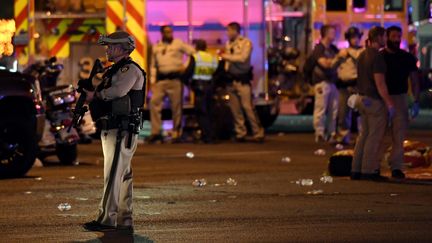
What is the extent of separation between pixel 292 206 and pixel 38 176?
4.33m

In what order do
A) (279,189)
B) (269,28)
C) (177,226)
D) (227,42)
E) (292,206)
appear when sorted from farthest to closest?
(269,28), (227,42), (279,189), (292,206), (177,226)

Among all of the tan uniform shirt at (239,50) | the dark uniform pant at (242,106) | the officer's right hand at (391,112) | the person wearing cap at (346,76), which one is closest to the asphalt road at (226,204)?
the officer's right hand at (391,112)

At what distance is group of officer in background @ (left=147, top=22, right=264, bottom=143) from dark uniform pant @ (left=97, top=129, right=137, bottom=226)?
10.2m

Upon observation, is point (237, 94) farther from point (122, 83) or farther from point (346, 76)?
point (122, 83)

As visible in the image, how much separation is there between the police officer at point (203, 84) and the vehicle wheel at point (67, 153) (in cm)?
411

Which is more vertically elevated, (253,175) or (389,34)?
(389,34)

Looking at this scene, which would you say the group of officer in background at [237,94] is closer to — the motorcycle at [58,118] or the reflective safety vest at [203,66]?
the reflective safety vest at [203,66]

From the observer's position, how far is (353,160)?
Result: 15188 millimetres

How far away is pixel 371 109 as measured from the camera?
48.9 feet

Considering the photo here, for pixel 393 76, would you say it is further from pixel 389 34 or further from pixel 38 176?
pixel 38 176

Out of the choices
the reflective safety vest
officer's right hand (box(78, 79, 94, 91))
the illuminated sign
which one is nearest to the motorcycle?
the illuminated sign

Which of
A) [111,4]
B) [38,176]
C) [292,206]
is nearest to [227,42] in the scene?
[111,4]

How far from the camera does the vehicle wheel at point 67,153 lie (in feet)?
58.0

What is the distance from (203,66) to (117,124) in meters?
10.4
